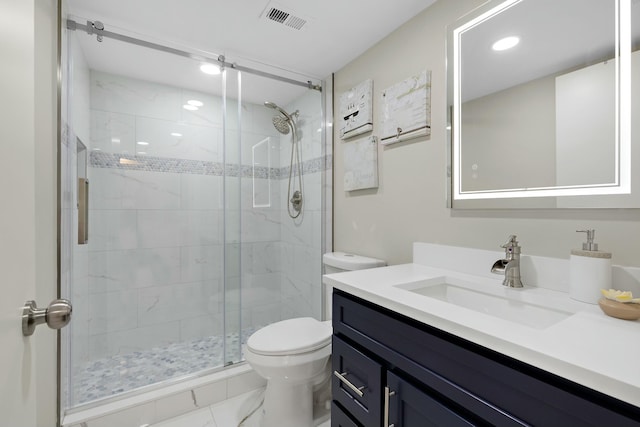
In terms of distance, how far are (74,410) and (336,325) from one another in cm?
149

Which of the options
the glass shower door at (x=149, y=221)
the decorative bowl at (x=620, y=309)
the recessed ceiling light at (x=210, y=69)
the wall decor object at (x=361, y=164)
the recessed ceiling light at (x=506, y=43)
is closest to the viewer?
the decorative bowl at (x=620, y=309)

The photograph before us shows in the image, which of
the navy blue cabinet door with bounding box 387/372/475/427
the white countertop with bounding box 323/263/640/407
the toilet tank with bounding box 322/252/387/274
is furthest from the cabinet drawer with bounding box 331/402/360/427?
the toilet tank with bounding box 322/252/387/274

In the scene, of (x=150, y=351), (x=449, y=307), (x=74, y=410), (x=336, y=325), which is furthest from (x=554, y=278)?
(x=150, y=351)

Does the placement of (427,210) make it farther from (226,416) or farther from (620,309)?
(226,416)

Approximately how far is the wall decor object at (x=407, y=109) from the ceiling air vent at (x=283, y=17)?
2.02 ft

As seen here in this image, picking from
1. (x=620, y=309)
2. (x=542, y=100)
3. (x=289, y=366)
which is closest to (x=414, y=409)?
(x=620, y=309)

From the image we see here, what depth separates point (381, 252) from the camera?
1.82 m

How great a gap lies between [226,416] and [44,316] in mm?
1480

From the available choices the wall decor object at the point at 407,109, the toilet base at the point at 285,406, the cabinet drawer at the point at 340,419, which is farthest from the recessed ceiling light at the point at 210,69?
the cabinet drawer at the point at 340,419

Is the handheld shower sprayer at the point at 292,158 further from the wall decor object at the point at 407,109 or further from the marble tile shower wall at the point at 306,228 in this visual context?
the wall decor object at the point at 407,109

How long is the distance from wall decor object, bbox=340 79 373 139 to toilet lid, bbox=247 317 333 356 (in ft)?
4.11

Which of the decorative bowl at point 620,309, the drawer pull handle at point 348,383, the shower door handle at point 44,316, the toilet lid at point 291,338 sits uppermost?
the shower door handle at point 44,316

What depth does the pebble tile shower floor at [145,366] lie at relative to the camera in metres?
1.71

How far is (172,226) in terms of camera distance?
2.39 m
